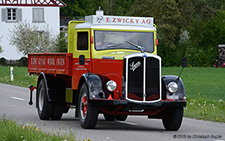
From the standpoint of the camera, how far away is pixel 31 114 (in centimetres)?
1661

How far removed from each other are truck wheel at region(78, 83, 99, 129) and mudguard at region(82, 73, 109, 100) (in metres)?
0.17

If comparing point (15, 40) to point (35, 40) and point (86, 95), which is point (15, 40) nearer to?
point (35, 40)

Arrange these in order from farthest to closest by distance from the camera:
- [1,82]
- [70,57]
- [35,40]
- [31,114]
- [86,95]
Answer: [35,40] < [1,82] < [31,114] < [70,57] < [86,95]

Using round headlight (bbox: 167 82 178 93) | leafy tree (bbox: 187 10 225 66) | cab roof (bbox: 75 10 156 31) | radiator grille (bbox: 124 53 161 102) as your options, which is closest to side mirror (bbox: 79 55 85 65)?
radiator grille (bbox: 124 53 161 102)

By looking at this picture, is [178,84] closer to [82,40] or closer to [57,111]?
[82,40]

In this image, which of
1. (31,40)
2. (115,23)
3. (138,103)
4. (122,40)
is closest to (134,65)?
(138,103)

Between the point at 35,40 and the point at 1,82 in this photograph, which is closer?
the point at 1,82

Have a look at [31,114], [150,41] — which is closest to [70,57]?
[150,41]

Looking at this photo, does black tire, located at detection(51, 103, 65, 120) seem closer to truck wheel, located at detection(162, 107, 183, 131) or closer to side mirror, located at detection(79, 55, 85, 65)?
side mirror, located at detection(79, 55, 85, 65)

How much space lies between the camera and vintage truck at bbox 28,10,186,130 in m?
12.4

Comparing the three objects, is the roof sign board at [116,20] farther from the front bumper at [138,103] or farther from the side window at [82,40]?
the front bumper at [138,103]

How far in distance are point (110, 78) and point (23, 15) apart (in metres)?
64.2

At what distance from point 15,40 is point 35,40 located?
13.8 feet

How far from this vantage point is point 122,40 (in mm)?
13953
